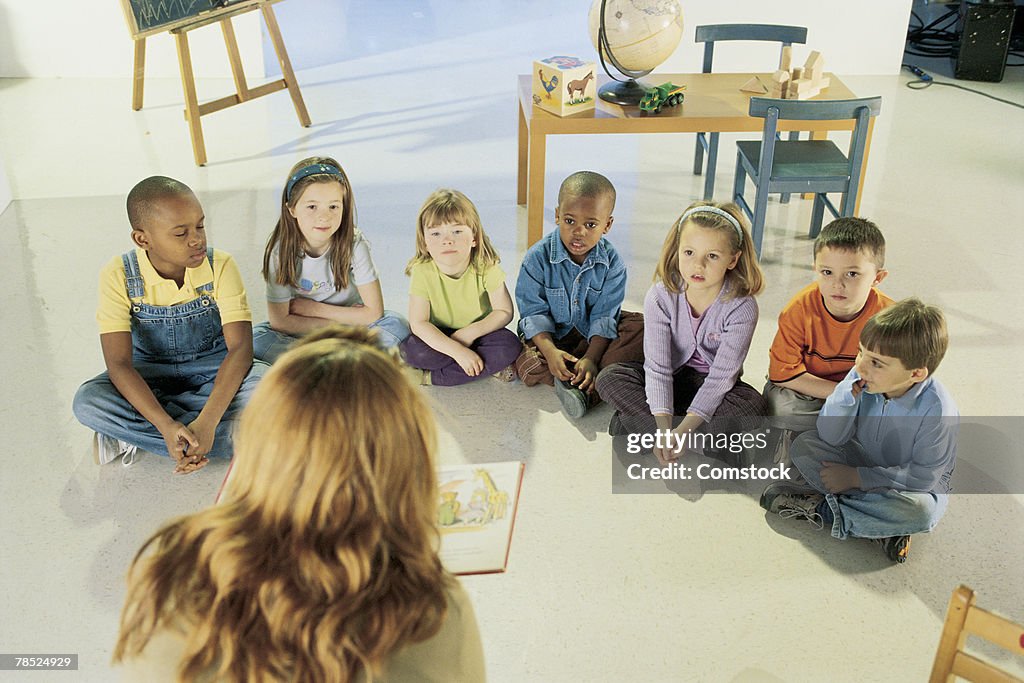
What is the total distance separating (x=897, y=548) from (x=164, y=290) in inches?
77.5

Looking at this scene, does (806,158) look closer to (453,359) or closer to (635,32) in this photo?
(635,32)

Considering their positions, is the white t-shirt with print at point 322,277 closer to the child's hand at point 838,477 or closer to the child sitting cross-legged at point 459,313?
the child sitting cross-legged at point 459,313

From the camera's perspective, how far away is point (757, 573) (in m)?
2.26

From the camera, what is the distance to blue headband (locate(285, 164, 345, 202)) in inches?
109

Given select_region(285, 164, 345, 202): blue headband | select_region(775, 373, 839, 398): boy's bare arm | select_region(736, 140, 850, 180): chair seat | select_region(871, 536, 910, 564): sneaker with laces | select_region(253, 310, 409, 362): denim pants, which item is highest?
select_region(285, 164, 345, 202): blue headband

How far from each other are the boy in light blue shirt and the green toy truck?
5.39ft

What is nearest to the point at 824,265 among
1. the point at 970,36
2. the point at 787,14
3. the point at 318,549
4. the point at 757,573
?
the point at 757,573

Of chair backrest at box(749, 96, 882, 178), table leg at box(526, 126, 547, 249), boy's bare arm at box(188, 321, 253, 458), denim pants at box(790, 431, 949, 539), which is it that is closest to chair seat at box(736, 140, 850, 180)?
chair backrest at box(749, 96, 882, 178)

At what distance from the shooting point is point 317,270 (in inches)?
115

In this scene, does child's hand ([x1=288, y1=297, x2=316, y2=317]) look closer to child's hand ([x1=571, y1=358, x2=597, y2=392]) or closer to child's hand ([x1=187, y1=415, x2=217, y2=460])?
child's hand ([x1=187, y1=415, x2=217, y2=460])

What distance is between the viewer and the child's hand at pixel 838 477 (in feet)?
7.66

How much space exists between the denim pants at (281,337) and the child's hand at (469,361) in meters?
0.20

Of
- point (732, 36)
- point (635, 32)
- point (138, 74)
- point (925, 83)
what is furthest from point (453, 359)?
point (925, 83)

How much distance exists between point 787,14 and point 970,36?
1.19 metres
